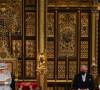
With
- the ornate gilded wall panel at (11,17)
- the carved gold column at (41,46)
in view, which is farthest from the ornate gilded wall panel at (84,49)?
the ornate gilded wall panel at (11,17)

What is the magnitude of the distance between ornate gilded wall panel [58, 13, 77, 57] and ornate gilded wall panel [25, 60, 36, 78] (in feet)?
4.05

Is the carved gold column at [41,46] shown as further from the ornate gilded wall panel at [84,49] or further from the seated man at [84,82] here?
the ornate gilded wall panel at [84,49]

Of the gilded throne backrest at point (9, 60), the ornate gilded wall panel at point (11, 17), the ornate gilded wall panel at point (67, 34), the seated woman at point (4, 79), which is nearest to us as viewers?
the seated woman at point (4, 79)

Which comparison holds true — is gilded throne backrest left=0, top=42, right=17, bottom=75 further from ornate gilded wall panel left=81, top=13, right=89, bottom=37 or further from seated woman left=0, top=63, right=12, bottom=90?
ornate gilded wall panel left=81, top=13, right=89, bottom=37

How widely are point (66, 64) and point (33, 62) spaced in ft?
4.65

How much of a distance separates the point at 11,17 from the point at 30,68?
7.61 feet

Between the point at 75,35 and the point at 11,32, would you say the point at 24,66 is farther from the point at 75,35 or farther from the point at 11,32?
the point at 75,35

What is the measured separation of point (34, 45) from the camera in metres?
12.2

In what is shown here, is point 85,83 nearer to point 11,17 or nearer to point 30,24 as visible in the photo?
point 30,24

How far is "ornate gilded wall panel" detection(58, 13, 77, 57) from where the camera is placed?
12336 mm

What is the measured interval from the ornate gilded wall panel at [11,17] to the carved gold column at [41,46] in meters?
1.37

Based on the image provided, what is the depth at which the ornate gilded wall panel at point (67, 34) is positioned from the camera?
12.3 meters

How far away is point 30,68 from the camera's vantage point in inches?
482

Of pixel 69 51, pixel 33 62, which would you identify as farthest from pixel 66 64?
pixel 33 62
